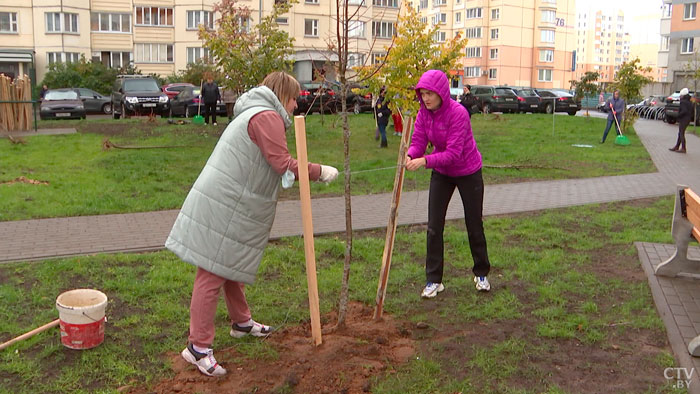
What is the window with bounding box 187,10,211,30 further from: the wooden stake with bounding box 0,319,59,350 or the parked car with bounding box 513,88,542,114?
the wooden stake with bounding box 0,319,59,350

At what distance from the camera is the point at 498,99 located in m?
38.6

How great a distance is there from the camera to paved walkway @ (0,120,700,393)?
5512 mm

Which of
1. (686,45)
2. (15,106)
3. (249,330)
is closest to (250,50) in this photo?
(15,106)

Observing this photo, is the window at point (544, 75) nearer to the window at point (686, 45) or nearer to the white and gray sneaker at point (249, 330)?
the window at point (686, 45)

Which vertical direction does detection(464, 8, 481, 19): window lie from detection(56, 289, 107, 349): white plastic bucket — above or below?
above

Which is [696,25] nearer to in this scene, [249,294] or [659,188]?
[659,188]

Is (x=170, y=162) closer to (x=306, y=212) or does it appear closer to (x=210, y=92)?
(x=210, y=92)

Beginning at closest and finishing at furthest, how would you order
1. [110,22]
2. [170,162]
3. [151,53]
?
[170,162] → [110,22] → [151,53]

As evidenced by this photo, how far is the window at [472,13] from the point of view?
3408 inches

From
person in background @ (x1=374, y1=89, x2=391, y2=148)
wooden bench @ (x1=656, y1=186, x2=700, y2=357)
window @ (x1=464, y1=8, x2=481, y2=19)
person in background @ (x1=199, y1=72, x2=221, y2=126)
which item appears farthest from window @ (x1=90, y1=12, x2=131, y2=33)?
wooden bench @ (x1=656, y1=186, x2=700, y2=357)

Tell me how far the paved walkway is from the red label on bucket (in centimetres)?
256

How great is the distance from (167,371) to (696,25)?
6361 centimetres

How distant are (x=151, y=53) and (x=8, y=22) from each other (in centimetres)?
1083

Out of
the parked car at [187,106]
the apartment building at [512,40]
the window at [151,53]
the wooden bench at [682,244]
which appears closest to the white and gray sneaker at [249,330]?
the wooden bench at [682,244]
